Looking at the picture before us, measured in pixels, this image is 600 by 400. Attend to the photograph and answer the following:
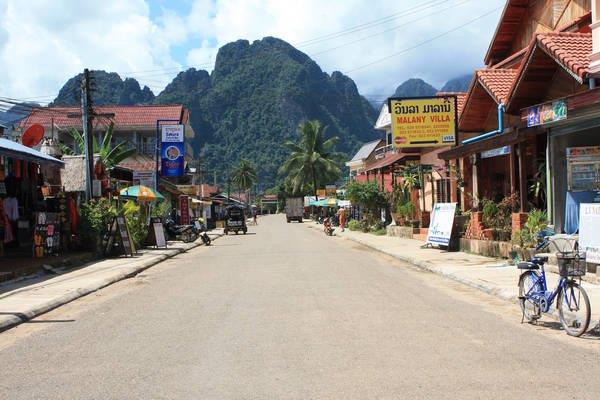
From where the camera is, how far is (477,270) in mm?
15969

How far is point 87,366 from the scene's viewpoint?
22.9 feet

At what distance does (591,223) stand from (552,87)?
18.7ft

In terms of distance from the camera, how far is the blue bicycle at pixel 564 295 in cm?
819

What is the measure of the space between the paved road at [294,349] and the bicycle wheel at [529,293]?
9.7 inches

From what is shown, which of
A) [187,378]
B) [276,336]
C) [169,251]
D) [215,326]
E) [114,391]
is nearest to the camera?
[114,391]

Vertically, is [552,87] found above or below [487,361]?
above

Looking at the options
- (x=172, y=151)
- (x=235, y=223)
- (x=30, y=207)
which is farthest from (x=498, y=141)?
(x=235, y=223)

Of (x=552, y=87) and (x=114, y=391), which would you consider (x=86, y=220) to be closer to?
(x=552, y=87)

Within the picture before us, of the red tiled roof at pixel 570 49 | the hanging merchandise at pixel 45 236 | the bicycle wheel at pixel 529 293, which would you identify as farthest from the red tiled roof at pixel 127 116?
the bicycle wheel at pixel 529 293

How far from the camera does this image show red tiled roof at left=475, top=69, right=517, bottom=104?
20.1 metres

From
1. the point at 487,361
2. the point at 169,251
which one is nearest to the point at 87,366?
the point at 487,361

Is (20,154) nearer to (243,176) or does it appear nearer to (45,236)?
(45,236)

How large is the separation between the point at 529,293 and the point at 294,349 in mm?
3772

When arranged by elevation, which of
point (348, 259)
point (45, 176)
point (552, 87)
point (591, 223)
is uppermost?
point (552, 87)
